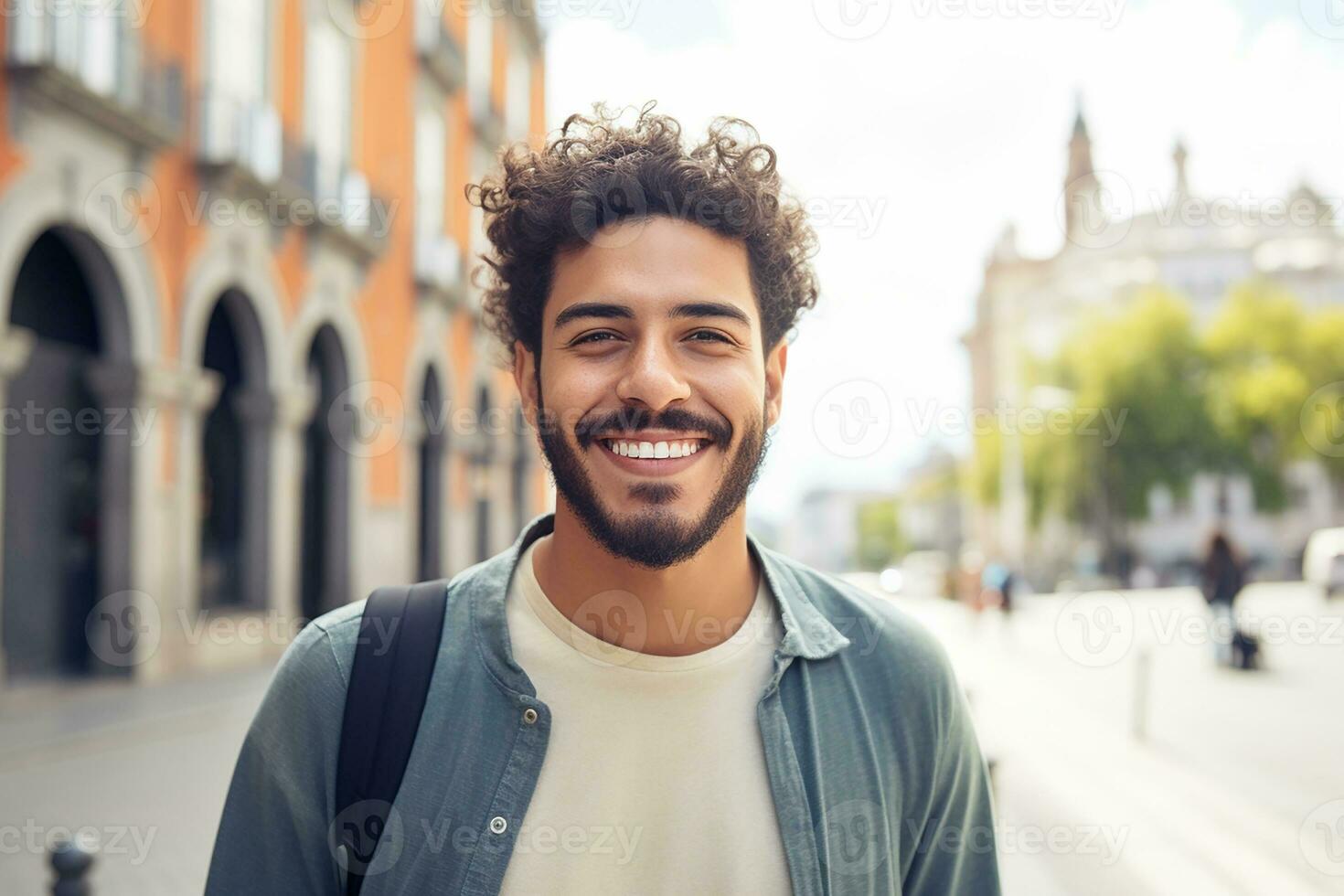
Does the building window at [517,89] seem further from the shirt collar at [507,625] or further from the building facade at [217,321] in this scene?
the shirt collar at [507,625]

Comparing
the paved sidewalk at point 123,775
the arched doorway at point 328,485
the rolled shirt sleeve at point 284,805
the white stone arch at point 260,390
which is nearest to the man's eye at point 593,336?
the rolled shirt sleeve at point 284,805

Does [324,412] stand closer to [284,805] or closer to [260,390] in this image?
[260,390]

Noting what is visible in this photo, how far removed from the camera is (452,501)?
2403cm

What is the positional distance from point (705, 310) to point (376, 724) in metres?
0.92

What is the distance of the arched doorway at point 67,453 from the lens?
479 inches

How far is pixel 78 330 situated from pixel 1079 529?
48.4 m

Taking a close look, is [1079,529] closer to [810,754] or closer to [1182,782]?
[1182,782]

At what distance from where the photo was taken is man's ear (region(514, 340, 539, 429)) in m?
2.29

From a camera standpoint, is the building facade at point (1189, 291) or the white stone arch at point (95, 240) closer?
the white stone arch at point (95, 240)

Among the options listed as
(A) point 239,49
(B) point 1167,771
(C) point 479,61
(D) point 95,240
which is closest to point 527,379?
(B) point 1167,771

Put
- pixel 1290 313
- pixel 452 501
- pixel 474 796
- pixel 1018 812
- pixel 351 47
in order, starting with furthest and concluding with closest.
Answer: pixel 1290 313 < pixel 452 501 < pixel 351 47 < pixel 1018 812 < pixel 474 796

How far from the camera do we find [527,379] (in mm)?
2352

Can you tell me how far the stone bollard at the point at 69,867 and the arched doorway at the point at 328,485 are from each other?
49.4ft

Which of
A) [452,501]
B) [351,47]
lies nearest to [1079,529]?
[452,501]
